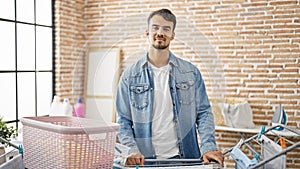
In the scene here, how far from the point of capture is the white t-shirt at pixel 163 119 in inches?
62.2

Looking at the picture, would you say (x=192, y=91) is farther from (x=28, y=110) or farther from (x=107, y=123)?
(x=28, y=110)

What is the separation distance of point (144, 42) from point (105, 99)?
0.26 m

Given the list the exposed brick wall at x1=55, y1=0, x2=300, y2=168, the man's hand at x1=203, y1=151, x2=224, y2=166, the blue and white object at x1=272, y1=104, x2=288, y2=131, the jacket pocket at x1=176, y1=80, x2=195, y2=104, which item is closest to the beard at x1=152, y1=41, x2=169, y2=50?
the jacket pocket at x1=176, y1=80, x2=195, y2=104

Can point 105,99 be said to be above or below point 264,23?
below

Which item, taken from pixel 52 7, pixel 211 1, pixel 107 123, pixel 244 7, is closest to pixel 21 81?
pixel 52 7

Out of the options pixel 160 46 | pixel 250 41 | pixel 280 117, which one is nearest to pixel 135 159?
pixel 160 46

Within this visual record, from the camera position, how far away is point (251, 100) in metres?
3.92

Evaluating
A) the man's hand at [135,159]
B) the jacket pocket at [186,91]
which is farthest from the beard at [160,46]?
the man's hand at [135,159]

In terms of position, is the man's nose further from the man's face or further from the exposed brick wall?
the exposed brick wall

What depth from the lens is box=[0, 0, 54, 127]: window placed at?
143 inches

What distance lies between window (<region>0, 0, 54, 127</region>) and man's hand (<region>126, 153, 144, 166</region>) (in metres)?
2.24

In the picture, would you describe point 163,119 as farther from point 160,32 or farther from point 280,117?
point 280,117

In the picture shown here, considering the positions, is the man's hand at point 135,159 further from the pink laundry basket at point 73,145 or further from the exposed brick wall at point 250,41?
the exposed brick wall at point 250,41

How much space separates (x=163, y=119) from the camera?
1.74 metres
